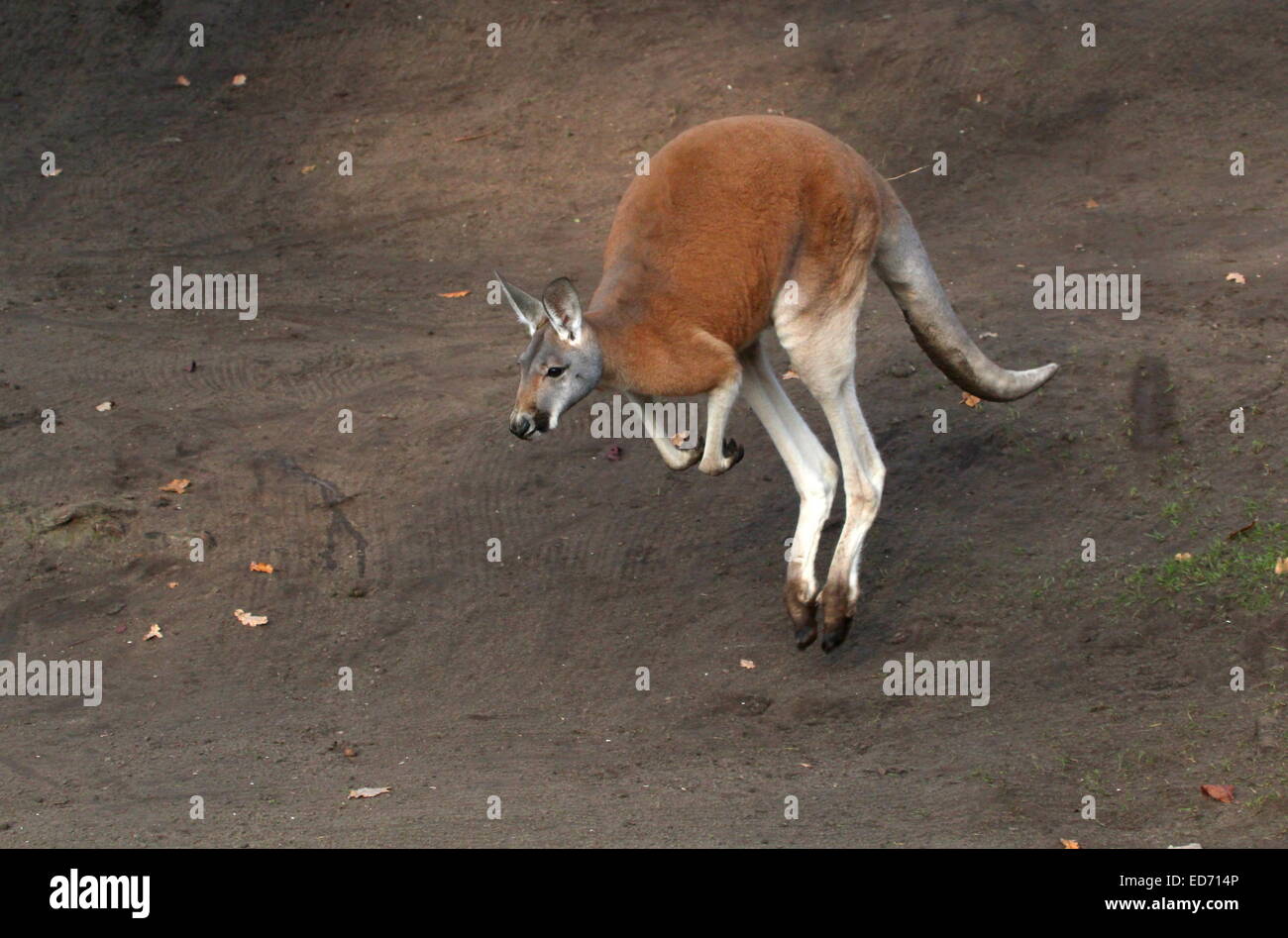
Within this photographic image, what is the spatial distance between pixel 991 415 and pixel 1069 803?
3.40 m

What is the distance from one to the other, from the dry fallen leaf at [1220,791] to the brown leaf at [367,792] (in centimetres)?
310

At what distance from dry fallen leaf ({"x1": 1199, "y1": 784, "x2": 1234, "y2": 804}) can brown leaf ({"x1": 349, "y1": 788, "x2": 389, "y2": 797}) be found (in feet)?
10.2

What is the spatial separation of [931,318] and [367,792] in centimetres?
332

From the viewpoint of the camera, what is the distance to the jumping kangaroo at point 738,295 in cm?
600

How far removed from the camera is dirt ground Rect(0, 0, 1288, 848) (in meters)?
5.81

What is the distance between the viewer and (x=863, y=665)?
21.9ft

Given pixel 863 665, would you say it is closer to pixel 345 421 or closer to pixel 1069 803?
pixel 1069 803
